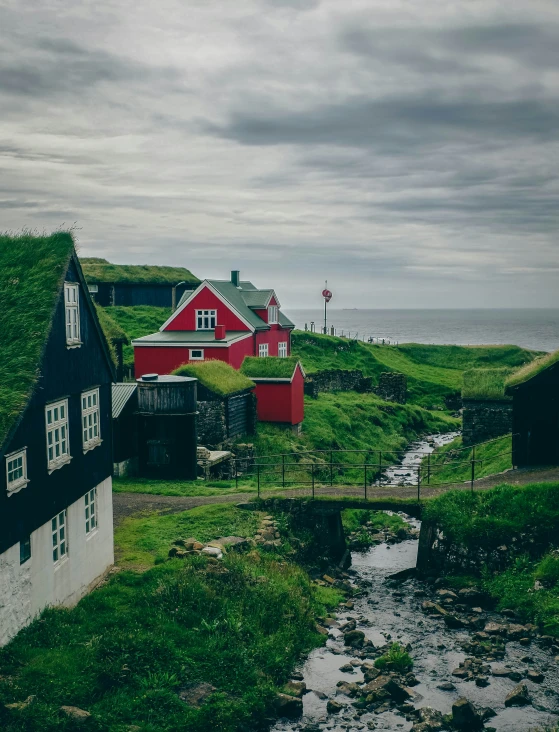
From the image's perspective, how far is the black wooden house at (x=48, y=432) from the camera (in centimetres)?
1494

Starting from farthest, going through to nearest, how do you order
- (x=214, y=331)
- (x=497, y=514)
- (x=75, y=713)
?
(x=214, y=331) → (x=497, y=514) → (x=75, y=713)

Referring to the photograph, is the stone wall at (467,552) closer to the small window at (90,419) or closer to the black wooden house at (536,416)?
the black wooden house at (536,416)

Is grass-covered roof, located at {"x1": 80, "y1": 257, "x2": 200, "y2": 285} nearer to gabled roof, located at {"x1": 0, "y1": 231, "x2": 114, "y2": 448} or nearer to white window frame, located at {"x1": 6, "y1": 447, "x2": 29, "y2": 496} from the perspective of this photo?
gabled roof, located at {"x1": 0, "y1": 231, "x2": 114, "y2": 448}

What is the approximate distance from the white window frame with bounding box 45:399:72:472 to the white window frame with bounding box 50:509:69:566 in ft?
4.29

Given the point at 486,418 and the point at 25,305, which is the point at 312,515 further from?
the point at 486,418

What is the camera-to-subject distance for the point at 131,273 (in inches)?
2965

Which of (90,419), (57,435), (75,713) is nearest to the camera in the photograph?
(75,713)

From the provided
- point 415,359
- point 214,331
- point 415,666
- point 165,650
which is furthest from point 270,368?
point 415,359

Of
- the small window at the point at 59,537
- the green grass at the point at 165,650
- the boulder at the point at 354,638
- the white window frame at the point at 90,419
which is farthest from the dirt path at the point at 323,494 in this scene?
the small window at the point at 59,537

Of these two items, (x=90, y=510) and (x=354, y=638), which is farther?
(x=90, y=510)

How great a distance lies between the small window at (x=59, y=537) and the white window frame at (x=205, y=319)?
31.4 metres

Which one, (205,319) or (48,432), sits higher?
(205,319)

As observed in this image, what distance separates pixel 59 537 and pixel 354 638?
26.2 ft

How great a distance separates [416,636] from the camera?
1955 centimetres
